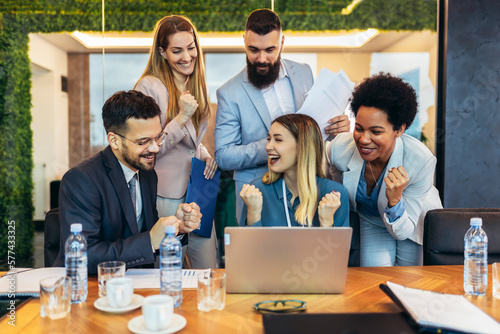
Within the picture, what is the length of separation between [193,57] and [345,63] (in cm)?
137

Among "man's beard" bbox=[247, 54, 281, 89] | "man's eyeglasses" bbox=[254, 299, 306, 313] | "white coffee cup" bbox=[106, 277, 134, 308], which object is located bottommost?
"man's eyeglasses" bbox=[254, 299, 306, 313]

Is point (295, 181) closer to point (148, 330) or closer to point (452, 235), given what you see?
point (452, 235)

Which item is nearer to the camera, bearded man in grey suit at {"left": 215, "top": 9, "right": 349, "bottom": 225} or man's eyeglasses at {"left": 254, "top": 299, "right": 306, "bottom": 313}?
man's eyeglasses at {"left": 254, "top": 299, "right": 306, "bottom": 313}

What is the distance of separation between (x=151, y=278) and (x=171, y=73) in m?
1.46

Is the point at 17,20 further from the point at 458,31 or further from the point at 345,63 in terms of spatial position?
the point at 458,31

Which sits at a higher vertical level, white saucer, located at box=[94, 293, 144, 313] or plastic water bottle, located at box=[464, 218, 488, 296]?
plastic water bottle, located at box=[464, 218, 488, 296]

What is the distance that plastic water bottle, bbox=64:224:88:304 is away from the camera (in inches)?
54.6

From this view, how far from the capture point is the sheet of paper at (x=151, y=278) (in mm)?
1524

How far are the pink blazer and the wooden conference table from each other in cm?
108

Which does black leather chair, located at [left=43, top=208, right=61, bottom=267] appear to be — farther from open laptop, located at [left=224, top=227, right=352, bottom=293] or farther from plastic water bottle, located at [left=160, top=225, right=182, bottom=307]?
open laptop, located at [left=224, top=227, right=352, bottom=293]

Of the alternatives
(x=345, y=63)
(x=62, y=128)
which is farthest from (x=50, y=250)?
(x=345, y=63)

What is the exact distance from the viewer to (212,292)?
1.33 meters

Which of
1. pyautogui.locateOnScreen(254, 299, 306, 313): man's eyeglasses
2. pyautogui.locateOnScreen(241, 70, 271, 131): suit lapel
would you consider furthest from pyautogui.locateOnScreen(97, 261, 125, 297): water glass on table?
pyautogui.locateOnScreen(241, 70, 271, 131): suit lapel

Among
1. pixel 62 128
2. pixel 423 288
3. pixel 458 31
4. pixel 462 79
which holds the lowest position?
pixel 423 288
